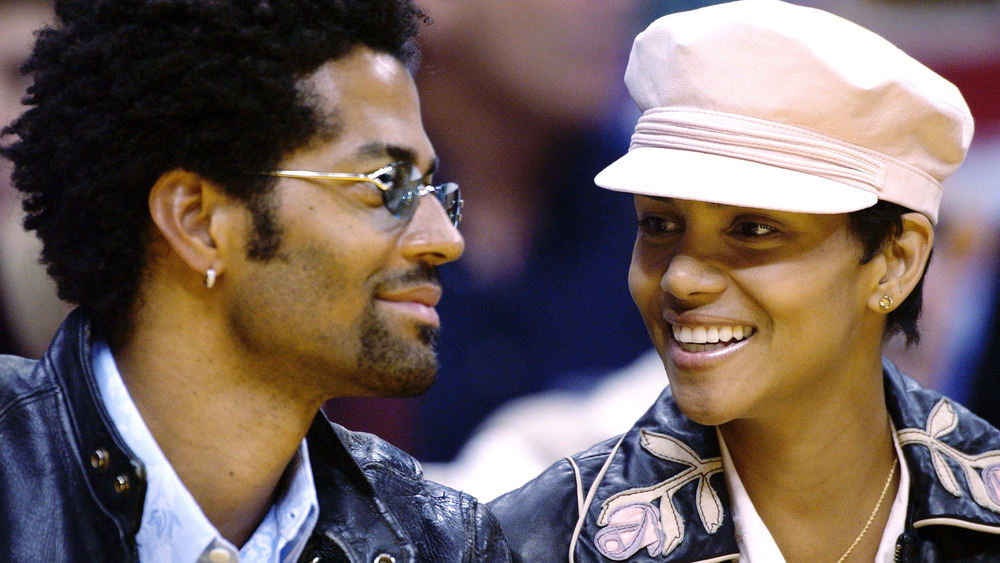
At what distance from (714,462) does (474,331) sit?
1.36 metres

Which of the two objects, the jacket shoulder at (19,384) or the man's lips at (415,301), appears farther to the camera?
the man's lips at (415,301)

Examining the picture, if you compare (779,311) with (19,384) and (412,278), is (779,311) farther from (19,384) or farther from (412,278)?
(19,384)

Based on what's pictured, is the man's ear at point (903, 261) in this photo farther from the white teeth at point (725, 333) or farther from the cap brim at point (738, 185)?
the white teeth at point (725, 333)

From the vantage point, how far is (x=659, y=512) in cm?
262

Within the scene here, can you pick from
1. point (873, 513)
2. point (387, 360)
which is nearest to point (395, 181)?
point (387, 360)

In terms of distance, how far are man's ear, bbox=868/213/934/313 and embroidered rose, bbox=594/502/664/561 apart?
726 mm

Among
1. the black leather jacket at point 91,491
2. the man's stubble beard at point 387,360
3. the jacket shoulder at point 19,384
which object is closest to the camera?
the black leather jacket at point 91,491

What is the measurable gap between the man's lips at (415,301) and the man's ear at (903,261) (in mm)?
1032

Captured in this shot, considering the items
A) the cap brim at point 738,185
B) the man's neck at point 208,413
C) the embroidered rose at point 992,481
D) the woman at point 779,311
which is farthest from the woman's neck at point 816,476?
the man's neck at point 208,413

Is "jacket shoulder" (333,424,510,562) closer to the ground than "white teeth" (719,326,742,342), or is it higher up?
closer to the ground

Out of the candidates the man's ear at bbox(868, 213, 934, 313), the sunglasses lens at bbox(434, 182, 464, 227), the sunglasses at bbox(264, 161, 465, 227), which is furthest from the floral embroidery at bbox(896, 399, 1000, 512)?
the sunglasses at bbox(264, 161, 465, 227)

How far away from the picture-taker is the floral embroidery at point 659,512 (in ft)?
8.42

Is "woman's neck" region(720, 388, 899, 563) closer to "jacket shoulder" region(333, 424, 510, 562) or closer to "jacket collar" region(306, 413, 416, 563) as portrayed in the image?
"jacket shoulder" region(333, 424, 510, 562)

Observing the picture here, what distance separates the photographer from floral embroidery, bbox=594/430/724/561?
2566 mm
